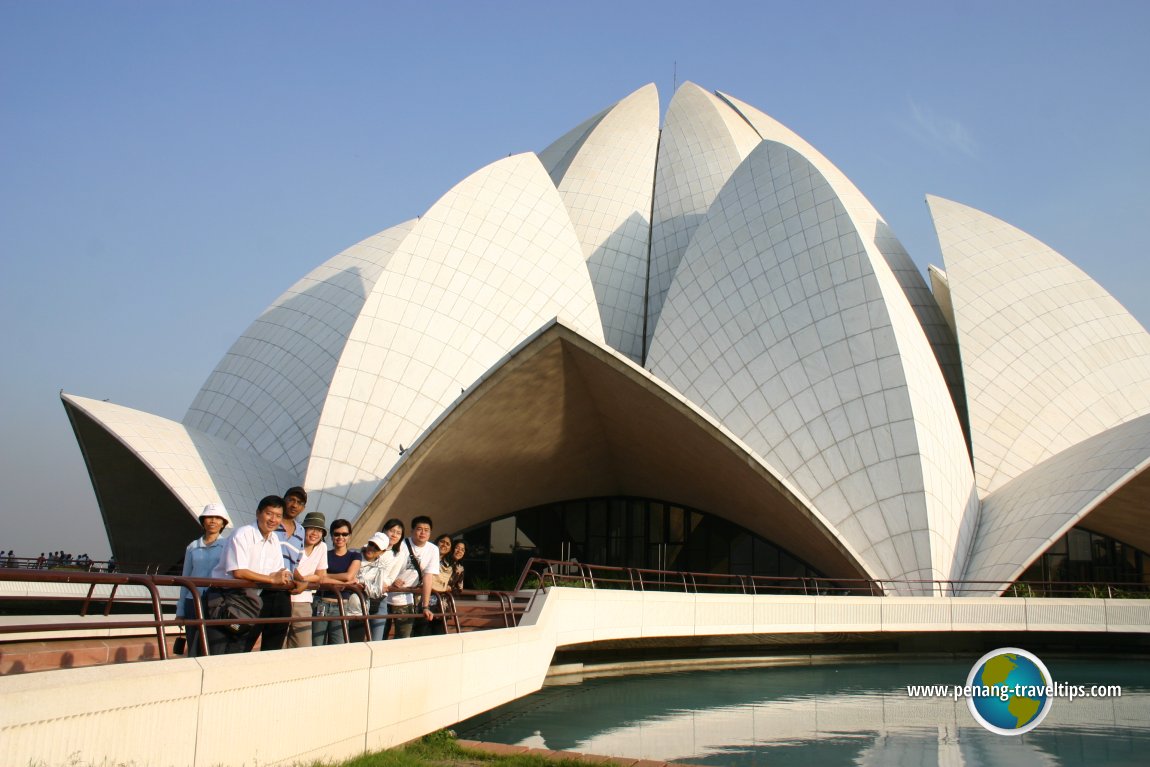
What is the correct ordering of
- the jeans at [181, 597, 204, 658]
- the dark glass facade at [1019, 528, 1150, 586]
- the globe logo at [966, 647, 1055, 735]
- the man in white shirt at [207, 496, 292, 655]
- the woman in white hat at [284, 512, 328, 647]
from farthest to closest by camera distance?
the dark glass facade at [1019, 528, 1150, 586]
the globe logo at [966, 647, 1055, 735]
the woman in white hat at [284, 512, 328, 647]
the man in white shirt at [207, 496, 292, 655]
the jeans at [181, 597, 204, 658]

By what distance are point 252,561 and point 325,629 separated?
1.16m

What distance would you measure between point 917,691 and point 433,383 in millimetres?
13176

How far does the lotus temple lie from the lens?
19.4 m

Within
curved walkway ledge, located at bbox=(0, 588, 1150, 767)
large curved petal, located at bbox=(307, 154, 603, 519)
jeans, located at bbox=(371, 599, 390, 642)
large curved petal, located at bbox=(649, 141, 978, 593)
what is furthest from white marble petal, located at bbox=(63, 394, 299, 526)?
jeans, located at bbox=(371, 599, 390, 642)

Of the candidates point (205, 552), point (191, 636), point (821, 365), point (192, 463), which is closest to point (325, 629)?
point (205, 552)

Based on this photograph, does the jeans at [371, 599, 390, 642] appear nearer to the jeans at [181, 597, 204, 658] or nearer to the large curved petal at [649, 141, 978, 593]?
the jeans at [181, 597, 204, 658]

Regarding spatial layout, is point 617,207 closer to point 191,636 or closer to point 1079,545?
point 1079,545

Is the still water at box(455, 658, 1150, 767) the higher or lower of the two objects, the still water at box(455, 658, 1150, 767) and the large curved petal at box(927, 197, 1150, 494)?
the lower

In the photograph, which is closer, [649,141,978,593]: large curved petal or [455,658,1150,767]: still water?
[455,658,1150,767]: still water

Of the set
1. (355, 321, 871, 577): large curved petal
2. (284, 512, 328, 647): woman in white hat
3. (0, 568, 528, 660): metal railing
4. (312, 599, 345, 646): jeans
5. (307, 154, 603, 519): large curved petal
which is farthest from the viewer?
(307, 154, 603, 519): large curved petal

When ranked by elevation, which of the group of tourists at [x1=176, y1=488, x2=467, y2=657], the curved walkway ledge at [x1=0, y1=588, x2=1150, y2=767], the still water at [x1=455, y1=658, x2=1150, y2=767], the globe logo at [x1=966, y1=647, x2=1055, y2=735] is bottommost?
the still water at [x1=455, y1=658, x2=1150, y2=767]

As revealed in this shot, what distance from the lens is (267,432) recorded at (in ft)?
77.0

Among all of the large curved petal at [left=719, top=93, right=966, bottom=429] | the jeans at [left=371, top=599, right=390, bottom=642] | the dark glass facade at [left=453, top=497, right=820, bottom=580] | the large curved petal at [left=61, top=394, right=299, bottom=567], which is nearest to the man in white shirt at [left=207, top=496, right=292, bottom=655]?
the jeans at [left=371, top=599, right=390, bottom=642]

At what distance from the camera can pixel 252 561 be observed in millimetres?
6020
